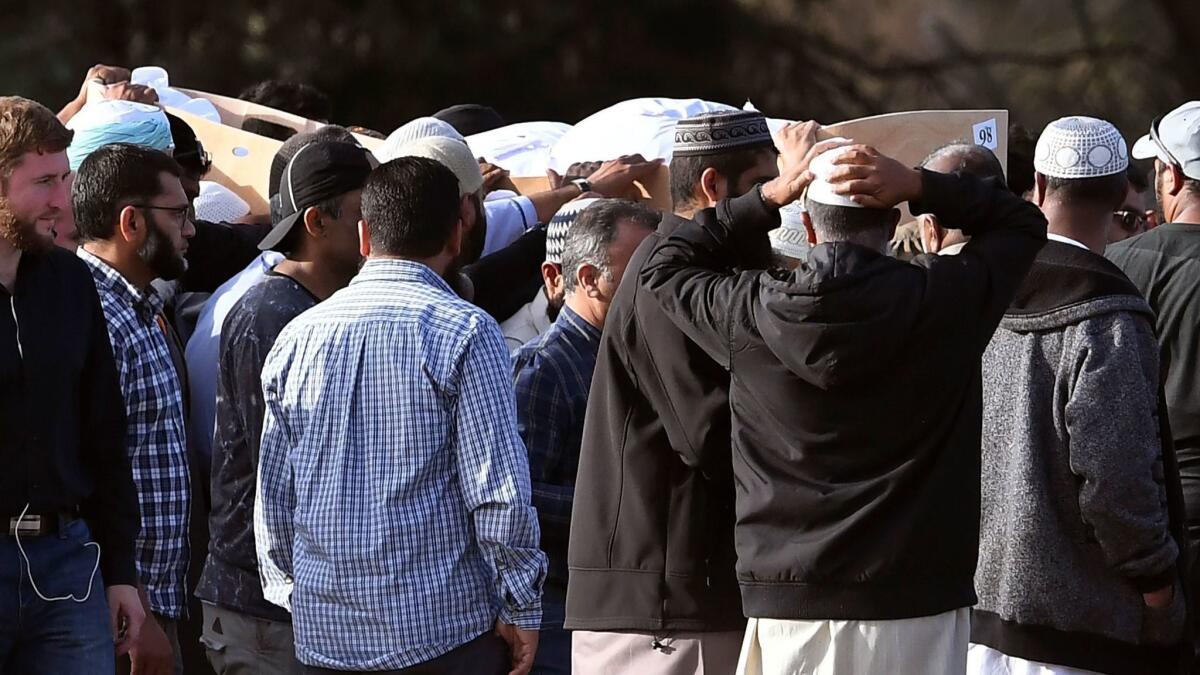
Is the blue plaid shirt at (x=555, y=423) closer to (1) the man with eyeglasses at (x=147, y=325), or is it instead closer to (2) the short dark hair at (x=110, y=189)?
(1) the man with eyeglasses at (x=147, y=325)

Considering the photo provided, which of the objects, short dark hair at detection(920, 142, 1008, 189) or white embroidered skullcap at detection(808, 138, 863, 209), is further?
short dark hair at detection(920, 142, 1008, 189)

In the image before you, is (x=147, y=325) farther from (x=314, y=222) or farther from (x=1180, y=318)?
(x=1180, y=318)

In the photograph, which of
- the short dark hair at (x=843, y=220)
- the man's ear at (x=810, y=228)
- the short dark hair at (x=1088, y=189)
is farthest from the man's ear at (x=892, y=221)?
the short dark hair at (x=1088, y=189)

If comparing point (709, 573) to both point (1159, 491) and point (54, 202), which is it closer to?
point (1159, 491)

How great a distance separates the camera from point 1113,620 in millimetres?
3504

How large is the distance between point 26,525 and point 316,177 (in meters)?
1.03

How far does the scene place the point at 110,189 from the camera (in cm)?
400

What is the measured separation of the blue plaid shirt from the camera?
3.67 m

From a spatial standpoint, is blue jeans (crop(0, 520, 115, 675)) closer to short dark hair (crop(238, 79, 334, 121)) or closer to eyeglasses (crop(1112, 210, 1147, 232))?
short dark hair (crop(238, 79, 334, 121))

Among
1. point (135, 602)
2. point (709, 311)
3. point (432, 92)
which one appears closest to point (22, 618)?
point (135, 602)

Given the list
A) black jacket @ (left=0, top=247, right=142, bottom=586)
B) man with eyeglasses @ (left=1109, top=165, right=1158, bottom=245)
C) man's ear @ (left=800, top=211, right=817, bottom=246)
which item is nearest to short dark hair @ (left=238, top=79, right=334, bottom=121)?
man with eyeglasses @ (left=1109, top=165, right=1158, bottom=245)

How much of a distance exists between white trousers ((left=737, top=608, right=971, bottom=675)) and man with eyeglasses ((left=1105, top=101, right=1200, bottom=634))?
156 cm

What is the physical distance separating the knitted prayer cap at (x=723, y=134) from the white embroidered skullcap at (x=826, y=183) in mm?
620

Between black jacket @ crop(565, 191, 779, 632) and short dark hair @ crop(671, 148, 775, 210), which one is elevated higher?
short dark hair @ crop(671, 148, 775, 210)
